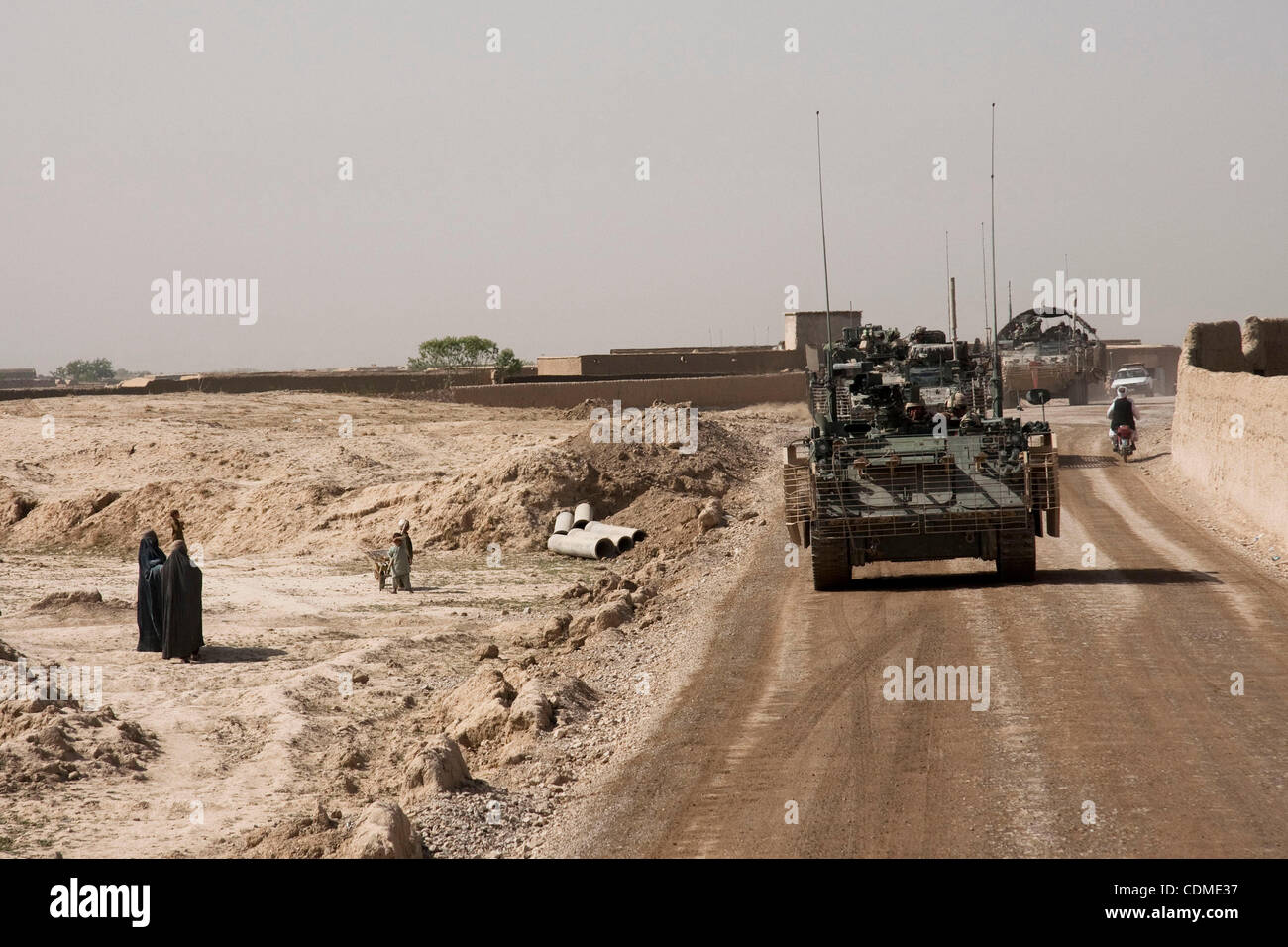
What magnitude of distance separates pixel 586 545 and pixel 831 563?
27.5ft

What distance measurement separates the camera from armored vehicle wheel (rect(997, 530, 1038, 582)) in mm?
14648

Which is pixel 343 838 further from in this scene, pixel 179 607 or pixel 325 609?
pixel 325 609

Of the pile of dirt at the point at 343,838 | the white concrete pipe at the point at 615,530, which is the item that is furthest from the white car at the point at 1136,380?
the pile of dirt at the point at 343,838

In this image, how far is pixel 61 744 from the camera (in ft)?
32.6

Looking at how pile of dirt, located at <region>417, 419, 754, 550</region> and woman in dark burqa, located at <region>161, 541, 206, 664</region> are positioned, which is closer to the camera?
woman in dark burqa, located at <region>161, 541, 206, 664</region>

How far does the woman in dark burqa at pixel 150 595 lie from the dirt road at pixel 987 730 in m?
5.59

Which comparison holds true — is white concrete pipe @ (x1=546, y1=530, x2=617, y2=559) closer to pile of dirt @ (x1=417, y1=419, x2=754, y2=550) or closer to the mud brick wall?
pile of dirt @ (x1=417, y1=419, x2=754, y2=550)

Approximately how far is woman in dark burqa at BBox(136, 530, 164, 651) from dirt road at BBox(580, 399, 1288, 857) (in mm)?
5591

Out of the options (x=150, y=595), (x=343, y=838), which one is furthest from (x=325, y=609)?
(x=343, y=838)

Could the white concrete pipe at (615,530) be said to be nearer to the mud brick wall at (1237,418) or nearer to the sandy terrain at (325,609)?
the sandy terrain at (325,609)

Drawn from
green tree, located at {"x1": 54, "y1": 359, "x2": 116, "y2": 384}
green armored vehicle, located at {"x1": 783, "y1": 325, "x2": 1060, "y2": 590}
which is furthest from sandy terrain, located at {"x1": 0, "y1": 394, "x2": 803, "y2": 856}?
green tree, located at {"x1": 54, "y1": 359, "x2": 116, "y2": 384}
